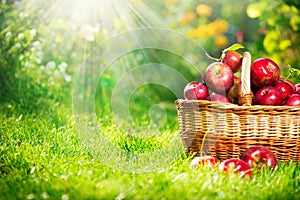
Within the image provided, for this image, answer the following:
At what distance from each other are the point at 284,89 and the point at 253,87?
161 mm

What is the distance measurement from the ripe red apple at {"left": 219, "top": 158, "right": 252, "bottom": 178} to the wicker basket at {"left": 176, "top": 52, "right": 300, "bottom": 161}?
221mm

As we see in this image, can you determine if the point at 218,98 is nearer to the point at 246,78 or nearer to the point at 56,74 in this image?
the point at 246,78

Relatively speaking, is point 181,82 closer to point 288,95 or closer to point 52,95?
point 288,95

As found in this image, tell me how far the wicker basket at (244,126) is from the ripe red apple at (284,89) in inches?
6.3

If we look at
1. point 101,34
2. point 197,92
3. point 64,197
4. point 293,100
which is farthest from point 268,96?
point 101,34

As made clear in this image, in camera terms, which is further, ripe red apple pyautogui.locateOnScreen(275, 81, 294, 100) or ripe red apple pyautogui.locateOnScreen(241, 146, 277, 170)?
ripe red apple pyautogui.locateOnScreen(275, 81, 294, 100)

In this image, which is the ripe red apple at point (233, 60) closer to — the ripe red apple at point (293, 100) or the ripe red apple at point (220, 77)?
the ripe red apple at point (220, 77)

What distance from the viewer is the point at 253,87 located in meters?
2.66

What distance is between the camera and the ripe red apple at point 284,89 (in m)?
2.57

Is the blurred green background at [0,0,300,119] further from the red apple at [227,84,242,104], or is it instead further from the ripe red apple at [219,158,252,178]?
the ripe red apple at [219,158,252,178]

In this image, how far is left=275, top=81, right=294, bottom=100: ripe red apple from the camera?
8.44 feet

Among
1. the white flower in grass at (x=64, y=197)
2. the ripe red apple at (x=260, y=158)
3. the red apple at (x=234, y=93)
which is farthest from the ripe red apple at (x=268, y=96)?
the white flower in grass at (x=64, y=197)

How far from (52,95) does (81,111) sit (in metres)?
0.57

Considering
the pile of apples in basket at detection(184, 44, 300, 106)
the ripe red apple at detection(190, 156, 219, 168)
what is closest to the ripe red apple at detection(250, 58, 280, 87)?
the pile of apples in basket at detection(184, 44, 300, 106)
